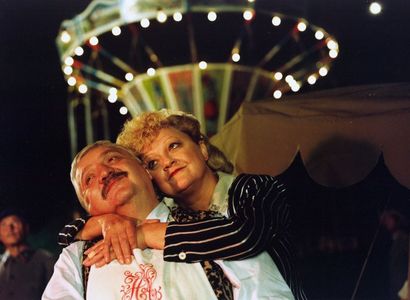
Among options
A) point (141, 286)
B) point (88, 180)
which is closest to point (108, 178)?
point (88, 180)

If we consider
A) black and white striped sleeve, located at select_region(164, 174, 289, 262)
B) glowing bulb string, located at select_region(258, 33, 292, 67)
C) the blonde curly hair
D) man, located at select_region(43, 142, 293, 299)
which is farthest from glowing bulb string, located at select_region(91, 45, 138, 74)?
black and white striped sleeve, located at select_region(164, 174, 289, 262)

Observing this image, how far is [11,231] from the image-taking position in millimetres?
7039

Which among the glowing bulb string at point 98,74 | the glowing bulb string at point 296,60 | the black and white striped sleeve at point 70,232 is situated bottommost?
the black and white striped sleeve at point 70,232

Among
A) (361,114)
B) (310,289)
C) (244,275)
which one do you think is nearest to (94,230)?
(244,275)

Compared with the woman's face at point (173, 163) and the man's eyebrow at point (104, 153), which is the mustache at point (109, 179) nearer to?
the man's eyebrow at point (104, 153)

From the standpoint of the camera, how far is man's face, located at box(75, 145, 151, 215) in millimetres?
2844

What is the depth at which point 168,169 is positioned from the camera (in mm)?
3088

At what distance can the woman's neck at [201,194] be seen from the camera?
3227 mm

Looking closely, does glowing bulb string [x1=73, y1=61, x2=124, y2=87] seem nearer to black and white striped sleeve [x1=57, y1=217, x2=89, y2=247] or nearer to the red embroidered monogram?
black and white striped sleeve [x1=57, y1=217, x2=89, y2=247]

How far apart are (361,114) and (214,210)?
5.62 ft

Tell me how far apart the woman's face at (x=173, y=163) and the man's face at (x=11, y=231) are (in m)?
4.36

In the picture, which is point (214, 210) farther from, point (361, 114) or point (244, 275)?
point (361, 114)

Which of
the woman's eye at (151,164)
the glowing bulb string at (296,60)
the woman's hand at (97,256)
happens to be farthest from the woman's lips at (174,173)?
the glowing bulb string at (296,60)

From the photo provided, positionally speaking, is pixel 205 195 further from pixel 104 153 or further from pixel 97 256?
pixel 97 256
